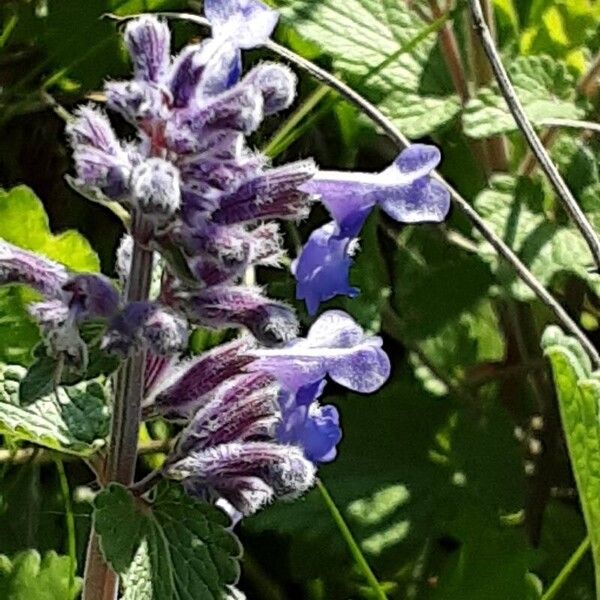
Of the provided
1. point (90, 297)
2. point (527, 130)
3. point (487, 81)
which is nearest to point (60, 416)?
point (90, 297)

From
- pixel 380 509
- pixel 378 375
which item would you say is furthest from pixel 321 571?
pixel 378 375

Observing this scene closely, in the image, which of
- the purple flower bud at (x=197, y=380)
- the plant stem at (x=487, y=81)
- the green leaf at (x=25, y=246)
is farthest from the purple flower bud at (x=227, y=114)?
the plant stem at (x=487, y=81)

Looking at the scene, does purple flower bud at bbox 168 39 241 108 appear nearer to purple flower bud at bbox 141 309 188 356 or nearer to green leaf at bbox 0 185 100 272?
purple flower bud at bbox 141 309 188 356

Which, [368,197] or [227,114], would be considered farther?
[368,197]

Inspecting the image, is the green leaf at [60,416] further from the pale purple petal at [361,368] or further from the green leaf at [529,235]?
the green leaf at [529,235]

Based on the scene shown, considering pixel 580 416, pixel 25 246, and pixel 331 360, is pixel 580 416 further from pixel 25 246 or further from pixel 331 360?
pixel 25 246

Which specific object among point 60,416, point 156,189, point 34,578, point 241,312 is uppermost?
point 156,189
